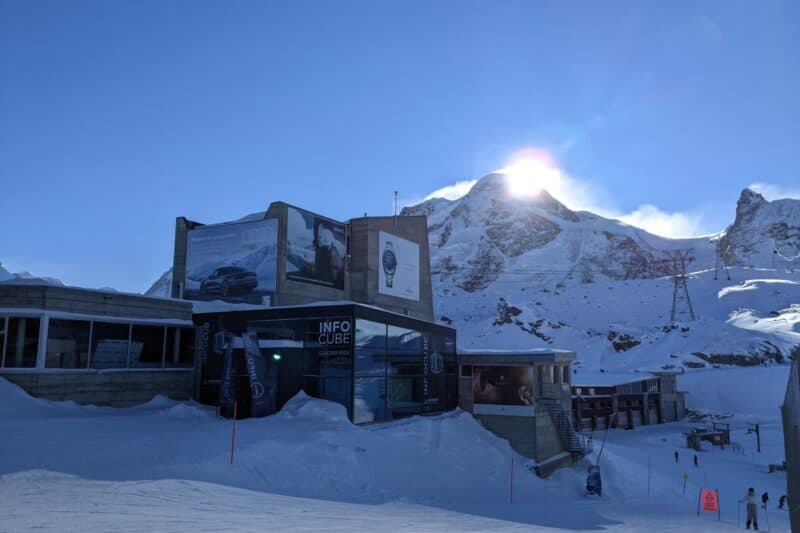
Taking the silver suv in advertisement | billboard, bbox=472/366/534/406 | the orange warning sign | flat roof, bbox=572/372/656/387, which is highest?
the silver suv in advertisement

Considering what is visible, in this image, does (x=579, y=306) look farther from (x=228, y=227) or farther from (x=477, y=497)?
(x=477, y=497)

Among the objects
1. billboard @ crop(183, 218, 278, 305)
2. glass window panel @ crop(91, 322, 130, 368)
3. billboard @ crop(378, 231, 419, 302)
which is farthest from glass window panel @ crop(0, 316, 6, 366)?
billboard @ crop(378, 231, 419, 302)

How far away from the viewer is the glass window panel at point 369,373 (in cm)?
2347

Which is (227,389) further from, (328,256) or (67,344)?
(328,256)

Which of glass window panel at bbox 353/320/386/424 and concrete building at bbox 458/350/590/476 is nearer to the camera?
glass window panel at bbox 353/320/386/424

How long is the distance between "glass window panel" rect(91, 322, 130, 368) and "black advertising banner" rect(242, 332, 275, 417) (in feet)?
20.3

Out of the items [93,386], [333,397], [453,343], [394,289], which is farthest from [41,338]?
[394,289]

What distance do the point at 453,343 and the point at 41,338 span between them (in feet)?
66.7

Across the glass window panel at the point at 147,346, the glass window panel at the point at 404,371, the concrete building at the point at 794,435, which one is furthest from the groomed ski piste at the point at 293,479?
the concrete building at the point at 794,435

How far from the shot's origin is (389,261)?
5112 cm

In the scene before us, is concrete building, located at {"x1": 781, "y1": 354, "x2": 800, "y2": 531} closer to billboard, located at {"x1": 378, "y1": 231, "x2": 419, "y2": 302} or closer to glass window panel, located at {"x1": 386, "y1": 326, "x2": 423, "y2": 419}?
glass window panel, located at {"x1": 386, "y1": 326, "x2": 423, "y2": 419}

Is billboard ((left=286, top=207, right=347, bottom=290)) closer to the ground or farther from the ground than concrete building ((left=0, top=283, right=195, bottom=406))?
farther from the ground

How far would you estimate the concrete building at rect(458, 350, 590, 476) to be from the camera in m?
30.0

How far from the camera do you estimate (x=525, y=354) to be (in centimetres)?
3164
